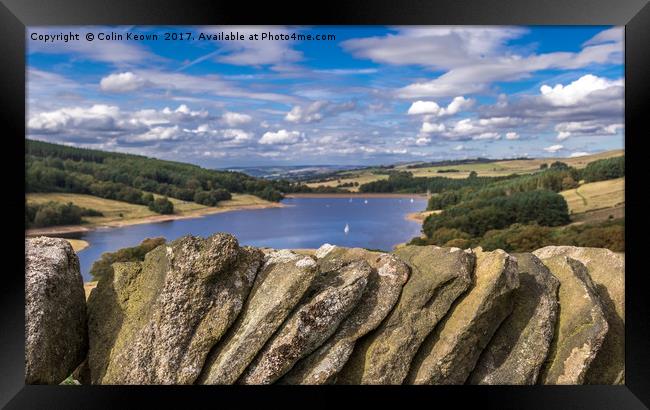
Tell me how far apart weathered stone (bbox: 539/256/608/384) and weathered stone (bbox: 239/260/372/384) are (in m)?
3.81

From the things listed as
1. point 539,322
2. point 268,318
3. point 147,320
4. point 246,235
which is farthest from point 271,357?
point 246,235

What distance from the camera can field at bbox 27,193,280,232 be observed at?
106 feet

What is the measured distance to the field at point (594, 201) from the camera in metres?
33.8

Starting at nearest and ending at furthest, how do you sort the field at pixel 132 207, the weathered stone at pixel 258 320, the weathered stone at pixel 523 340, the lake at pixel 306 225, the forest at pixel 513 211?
the weathered stone at pixel 258 320
the weathered stone at pixel 523 340
the lake at pixel 306 225
the field at pixel 132 207
the forest at pixel 513 211

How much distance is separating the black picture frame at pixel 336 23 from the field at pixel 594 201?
2814cm

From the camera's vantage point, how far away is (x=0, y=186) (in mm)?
8031

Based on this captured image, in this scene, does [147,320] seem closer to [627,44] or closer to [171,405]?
[171,405]

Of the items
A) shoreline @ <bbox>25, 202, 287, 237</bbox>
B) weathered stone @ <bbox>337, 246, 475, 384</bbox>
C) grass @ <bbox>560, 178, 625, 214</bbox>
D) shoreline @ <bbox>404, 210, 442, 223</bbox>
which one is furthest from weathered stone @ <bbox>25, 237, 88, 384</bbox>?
grass @ <bbox>560, 178, 625, 214</bbox>

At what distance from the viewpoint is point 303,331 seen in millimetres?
8062

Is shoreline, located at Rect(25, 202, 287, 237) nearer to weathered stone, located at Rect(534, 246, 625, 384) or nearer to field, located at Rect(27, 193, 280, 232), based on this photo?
field, located at Rect(27, 193, 280, 232)

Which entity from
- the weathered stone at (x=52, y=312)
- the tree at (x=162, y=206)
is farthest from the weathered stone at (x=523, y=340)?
the tree at (x=162, y=206)

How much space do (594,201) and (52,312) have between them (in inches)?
1405

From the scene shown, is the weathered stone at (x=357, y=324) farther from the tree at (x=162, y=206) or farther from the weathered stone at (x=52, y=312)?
the tree at (x=162, y=206)

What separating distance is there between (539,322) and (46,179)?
34756mm
